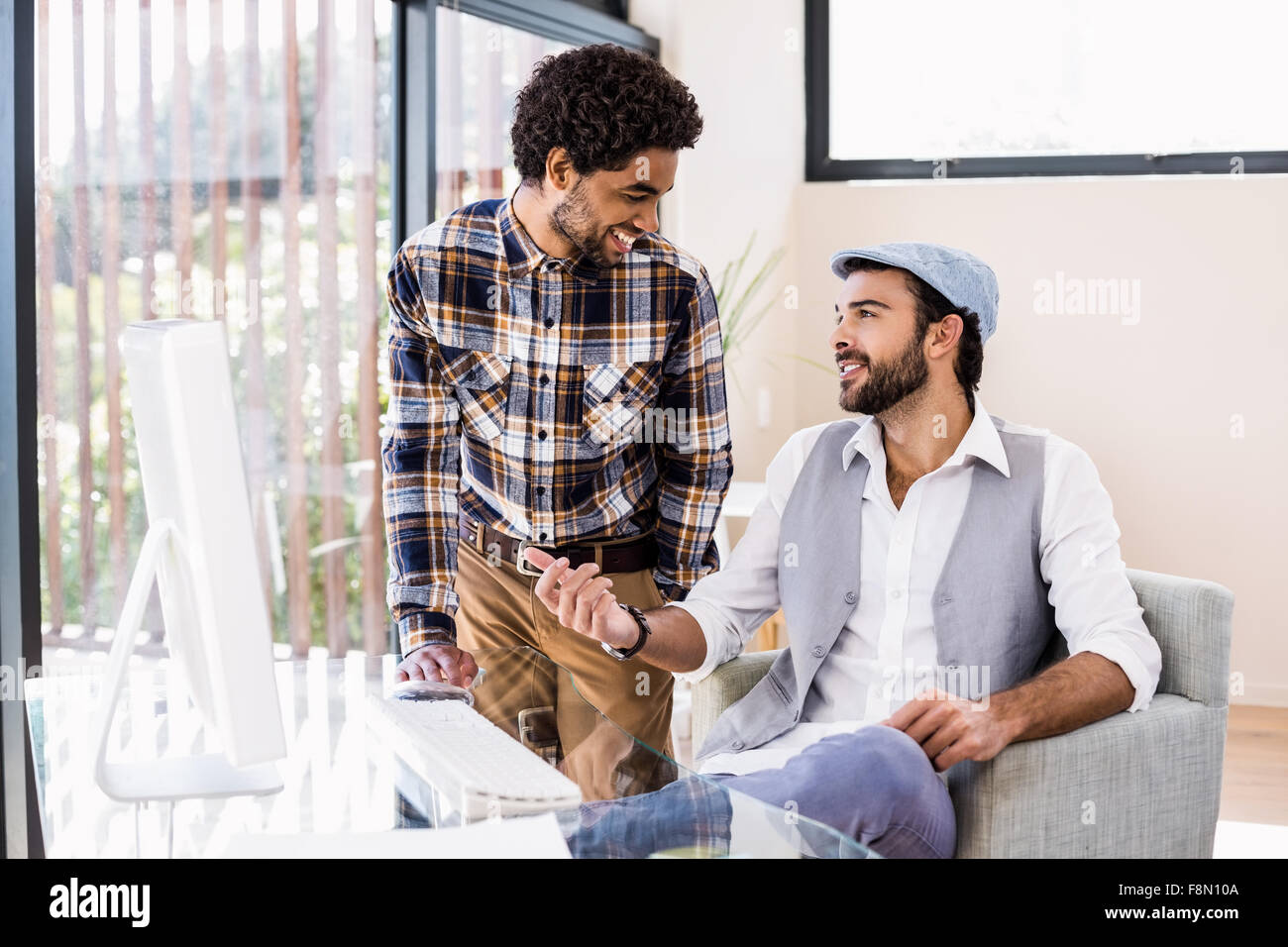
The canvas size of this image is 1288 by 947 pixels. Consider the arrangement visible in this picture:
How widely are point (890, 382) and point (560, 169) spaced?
599mm

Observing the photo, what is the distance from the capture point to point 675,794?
118cm

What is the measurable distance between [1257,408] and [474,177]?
2596mm

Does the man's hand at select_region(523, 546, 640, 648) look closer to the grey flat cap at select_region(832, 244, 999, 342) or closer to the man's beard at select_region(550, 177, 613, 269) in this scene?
the man's beard at select_region(550, 177, 613, 269)

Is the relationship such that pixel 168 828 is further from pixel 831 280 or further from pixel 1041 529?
pixel 831 280

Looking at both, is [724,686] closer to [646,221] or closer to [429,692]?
[429,692]

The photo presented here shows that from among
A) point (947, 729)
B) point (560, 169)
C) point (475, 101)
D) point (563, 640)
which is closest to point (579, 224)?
point (560, 169)

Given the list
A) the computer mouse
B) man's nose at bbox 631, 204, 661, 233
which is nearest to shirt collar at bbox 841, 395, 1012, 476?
man's nose at bbox 631, 204, 661, 233

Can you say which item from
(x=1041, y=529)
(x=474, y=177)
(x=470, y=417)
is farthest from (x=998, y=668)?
(x=474, y=177)

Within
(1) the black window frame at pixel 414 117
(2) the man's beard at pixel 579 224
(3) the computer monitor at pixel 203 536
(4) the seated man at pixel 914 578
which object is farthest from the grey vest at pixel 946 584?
(1) the black window frame at pixel 414 117

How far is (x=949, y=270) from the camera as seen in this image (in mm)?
1915

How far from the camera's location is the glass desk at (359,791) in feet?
3.51

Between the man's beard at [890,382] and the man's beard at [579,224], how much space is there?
44 cm

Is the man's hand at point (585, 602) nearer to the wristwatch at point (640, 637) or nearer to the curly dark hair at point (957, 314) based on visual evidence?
the wristwatch at point (640, 637)
